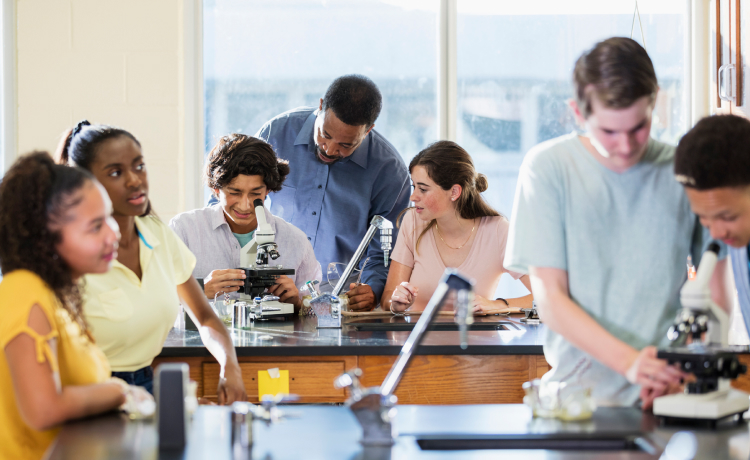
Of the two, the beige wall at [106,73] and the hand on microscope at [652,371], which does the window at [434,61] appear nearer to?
the beige wall at [106,73]

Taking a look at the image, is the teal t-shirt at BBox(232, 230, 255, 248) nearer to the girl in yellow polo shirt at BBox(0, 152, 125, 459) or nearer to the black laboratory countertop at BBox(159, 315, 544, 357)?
the black laboratory countertop at BBox(159, 315, 544, 357)

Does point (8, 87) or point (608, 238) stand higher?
point (8, 87)

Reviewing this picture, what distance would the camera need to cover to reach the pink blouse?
3.03 m

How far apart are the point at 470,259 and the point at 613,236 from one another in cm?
156

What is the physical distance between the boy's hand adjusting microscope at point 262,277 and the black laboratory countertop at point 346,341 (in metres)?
0.08

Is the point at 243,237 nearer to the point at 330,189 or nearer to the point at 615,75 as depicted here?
the point at 330,189

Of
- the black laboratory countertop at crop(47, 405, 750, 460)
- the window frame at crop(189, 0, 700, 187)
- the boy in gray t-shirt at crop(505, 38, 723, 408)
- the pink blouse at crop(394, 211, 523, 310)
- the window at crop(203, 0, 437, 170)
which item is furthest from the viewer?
the window at crop(203, 0, 437, 170)

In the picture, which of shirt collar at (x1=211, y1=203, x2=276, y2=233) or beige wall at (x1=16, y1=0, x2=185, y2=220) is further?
beige wall at (x1=16, y1=0, x2=185, y2=220)

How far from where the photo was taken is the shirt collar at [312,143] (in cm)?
337

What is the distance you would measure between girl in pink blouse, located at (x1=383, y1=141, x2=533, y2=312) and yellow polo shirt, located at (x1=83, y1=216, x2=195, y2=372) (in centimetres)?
131

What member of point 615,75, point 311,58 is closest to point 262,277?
point 615,75

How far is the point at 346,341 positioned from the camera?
86.7 inches

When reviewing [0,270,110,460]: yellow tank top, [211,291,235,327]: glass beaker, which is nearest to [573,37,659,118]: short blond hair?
[0,270,110,460]: yellow tank top

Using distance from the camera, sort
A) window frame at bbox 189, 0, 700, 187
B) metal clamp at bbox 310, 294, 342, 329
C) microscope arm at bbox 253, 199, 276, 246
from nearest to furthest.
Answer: metal clamp at bbox 310, 294, 342, 329, microscope arm at bbox 253, 199, 276, 246, window frame at bbox 189, 0, 700, 187
